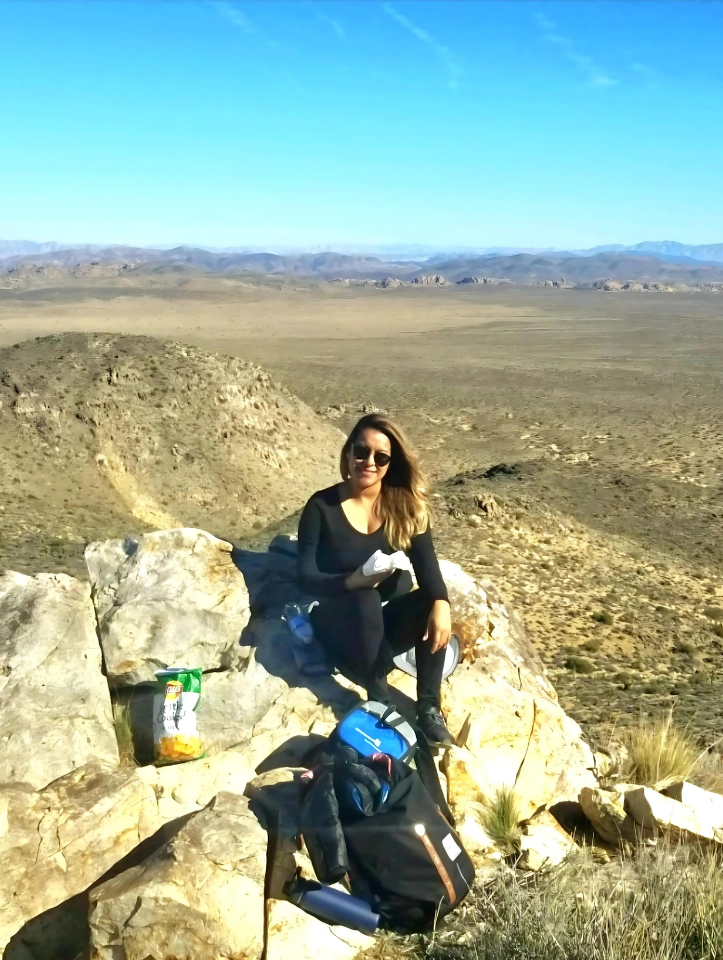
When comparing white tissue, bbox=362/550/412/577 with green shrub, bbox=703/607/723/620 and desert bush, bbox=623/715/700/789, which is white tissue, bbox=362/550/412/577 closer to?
desert bush, bbox=623/715/700/789

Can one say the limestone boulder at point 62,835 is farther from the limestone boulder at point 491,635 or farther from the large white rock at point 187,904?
the limestone boulder at point 491,635

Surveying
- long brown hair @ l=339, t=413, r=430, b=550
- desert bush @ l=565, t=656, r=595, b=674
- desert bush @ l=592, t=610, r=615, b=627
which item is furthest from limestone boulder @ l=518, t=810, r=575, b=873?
desert bush @ l=592, t=610, r=615, b=627

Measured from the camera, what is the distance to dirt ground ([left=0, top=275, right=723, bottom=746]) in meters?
9.65

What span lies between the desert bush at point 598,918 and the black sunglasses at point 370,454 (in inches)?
79.9

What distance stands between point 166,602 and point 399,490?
1425 millimetres

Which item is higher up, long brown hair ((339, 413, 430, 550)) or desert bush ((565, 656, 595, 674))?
long brown hair ((339, 413, 430, 550))

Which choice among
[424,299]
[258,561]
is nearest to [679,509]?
[258,561]

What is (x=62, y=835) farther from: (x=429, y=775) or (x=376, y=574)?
(x=376, y=574)

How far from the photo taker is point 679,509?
50.6 ft

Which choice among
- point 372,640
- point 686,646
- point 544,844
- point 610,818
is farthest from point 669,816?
point 686,646

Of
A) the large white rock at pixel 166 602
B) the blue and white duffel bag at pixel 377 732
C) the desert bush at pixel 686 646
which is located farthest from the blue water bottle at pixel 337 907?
the desert bush at pixel 686 646

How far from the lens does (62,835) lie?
364 cm

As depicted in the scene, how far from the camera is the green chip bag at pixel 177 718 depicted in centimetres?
423

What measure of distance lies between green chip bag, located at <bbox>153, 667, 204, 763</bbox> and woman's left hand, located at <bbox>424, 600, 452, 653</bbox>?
116cm
